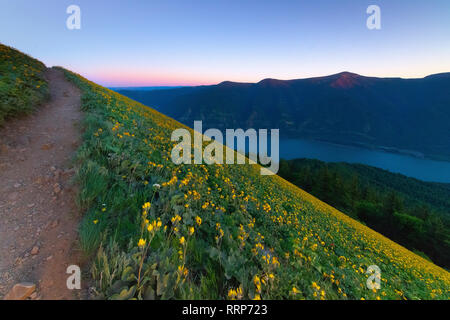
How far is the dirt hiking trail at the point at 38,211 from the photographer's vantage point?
2.13 meters

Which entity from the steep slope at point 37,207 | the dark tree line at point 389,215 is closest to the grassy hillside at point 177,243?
the steep slope at point 37,207

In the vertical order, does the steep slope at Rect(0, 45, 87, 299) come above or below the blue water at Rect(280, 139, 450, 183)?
above

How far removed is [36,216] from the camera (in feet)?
9.65

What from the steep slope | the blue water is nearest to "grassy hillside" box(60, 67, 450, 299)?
the steep slope

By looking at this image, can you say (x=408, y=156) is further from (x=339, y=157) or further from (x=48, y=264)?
(x=48, y=264)

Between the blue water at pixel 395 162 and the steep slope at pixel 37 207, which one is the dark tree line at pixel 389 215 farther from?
the blue water at pixel 395 162

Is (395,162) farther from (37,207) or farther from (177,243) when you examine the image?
(37,207)

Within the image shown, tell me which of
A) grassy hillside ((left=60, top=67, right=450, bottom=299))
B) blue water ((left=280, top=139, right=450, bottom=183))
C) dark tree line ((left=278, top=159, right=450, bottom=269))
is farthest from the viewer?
blue water ((left=280, top=139, right=450, bottom=183))

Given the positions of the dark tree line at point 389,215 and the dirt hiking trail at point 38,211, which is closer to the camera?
the dirt hiking trail at point 38,211

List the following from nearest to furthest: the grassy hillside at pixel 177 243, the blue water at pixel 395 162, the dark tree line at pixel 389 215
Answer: the grassy hillside at pixel 177 243
the dark tree line at pixel 389 215
the blue water at pixel 395 162

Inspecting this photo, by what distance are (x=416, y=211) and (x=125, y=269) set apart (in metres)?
79.2

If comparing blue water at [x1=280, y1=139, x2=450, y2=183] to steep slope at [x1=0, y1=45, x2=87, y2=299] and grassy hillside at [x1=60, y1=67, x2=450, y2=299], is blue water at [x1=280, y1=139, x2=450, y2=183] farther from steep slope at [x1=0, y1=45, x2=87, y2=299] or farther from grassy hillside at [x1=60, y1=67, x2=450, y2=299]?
steep slope at [x1=0, y1=45, x2=87, y2=299]

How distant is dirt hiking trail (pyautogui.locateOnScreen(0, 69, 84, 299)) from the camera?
213 centimetres
